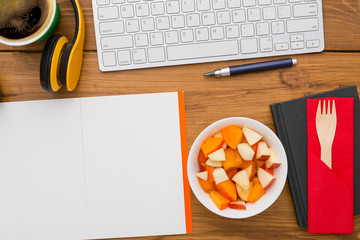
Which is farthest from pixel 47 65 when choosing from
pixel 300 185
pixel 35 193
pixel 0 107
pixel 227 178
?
pixel 300 185

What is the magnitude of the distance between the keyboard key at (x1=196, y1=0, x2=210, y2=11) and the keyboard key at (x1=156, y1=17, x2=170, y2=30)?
0.22 ft

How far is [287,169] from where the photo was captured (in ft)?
1.97

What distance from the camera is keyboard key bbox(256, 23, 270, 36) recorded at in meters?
0.62

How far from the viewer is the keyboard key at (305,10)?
618 mm

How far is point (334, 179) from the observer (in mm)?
624

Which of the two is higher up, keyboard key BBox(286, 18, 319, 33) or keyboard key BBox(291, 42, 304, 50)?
keyboard key BBox(286, 18, 319, 33)

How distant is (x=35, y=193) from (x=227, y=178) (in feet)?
1.29

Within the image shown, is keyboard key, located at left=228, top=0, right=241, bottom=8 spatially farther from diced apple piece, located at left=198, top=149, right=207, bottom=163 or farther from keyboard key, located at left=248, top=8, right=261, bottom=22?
diced apple piece, located at left=198, top=149, right=207, bottom=163

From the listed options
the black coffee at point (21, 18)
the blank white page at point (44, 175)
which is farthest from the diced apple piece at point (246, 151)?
the black coffee at point (21, 18)

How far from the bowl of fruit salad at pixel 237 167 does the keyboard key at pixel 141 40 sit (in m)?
0.21

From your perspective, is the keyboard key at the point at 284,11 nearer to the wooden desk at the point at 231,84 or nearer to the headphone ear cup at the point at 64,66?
the wooden desk at the point at 231,84

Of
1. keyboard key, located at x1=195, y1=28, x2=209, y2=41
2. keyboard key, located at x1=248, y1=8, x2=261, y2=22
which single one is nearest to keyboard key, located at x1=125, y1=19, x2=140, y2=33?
keyboard key, located at x1=195, y1=28, x2=209, y2=41

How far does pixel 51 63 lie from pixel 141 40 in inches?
6.9

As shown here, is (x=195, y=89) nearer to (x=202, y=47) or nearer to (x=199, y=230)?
(x=202, y=47)
